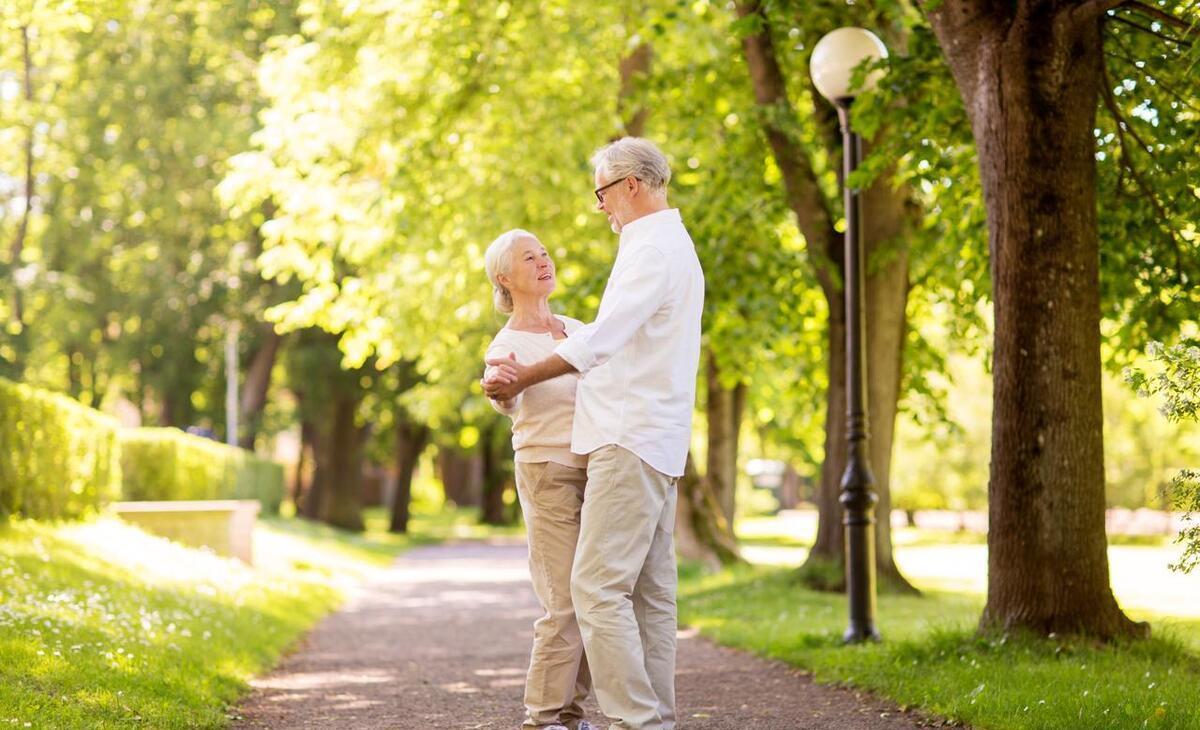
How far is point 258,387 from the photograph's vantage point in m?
35.5

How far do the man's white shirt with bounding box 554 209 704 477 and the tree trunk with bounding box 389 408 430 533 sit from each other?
34440 millimetres

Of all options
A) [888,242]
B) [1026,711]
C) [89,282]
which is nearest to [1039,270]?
[1026,711]

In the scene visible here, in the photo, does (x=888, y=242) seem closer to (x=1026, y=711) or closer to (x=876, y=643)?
(x=876, y=643)

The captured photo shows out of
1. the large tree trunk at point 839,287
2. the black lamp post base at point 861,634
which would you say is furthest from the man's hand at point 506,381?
the large tree trunk at point 839,287

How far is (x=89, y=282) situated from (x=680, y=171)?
2275 centimetres

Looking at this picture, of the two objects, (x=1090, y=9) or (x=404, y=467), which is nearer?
(x=1090, y=9)

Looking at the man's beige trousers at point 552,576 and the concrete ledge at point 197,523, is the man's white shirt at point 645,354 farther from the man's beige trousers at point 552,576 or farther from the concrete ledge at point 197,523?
the concrete ledge at point 197,523

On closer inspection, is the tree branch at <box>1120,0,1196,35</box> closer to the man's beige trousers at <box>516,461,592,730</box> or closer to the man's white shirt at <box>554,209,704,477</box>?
the man's white shirt at <box>554,209,704,477</box>

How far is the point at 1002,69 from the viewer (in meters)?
7.74

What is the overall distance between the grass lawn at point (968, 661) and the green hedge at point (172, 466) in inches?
367

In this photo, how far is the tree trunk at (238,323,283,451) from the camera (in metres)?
34.9

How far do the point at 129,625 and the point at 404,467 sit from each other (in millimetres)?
32148

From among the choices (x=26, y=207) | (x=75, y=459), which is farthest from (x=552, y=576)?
(x=26, y=207)

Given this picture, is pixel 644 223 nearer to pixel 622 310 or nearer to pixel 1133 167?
pixel 622 310
